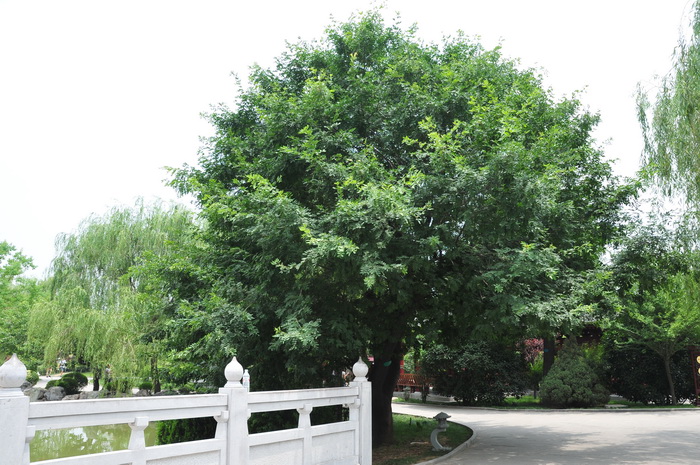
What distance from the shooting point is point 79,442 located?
17.4 m

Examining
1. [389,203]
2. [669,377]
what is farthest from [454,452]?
[669,377]

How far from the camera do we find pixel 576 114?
1319 centimetres

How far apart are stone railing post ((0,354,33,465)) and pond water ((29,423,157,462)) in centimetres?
1132

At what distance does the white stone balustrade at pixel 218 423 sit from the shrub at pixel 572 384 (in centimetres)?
1430

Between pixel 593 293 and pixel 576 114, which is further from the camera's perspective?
pixel 576 114

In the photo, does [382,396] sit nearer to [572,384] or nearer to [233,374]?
[233,374]

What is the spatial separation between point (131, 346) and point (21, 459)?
17.6 meters

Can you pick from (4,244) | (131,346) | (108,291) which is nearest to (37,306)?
(108,291)

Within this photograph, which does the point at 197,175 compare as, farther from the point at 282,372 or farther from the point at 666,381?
the point at 666,381

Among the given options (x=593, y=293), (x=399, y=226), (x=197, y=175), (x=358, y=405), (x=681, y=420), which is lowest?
(x=681, y=420)

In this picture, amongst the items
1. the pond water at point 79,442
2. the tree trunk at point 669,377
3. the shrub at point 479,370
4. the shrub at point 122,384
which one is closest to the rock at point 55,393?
the shrub at point 122,384

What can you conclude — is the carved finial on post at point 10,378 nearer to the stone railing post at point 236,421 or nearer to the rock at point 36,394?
the stone railing post at point 236,421

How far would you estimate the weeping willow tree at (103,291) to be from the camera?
21.4 meters

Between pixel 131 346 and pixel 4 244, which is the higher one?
pixel 4 244
